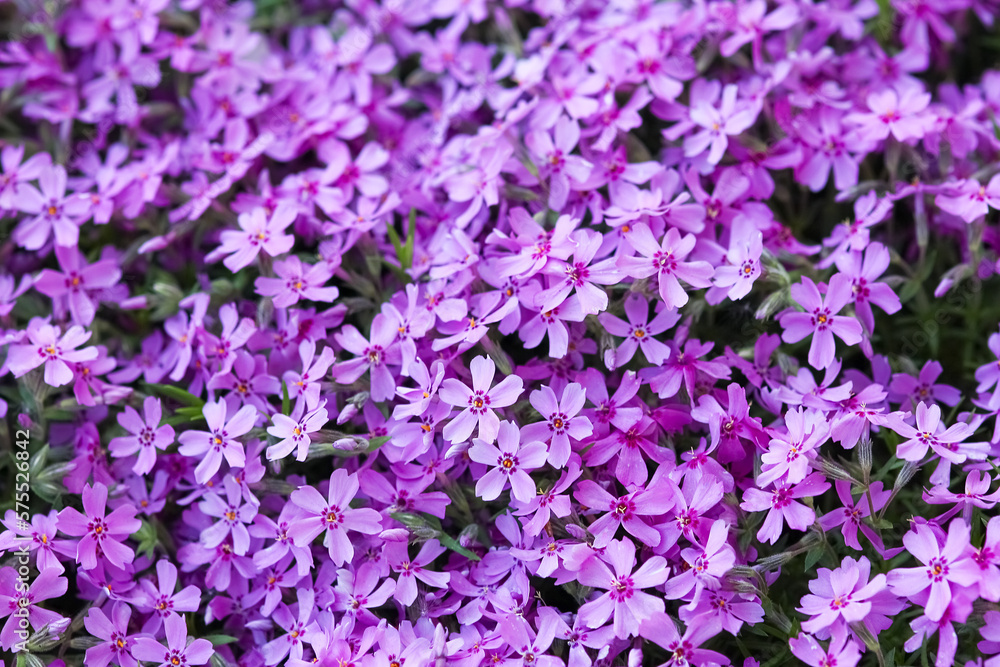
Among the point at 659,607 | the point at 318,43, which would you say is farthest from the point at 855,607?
the point at 318,43

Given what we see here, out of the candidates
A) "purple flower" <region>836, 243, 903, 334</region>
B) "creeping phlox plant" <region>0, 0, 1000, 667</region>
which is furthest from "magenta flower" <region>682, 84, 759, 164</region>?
"purple flower" <region>836, 243, 903, 334</region>

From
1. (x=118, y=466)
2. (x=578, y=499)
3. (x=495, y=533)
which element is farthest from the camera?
(x=118, y=466)

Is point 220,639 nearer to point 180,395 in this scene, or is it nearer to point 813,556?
point 180,395

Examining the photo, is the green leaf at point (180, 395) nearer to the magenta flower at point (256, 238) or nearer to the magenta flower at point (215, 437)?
the magenta flower at point (215, 437)

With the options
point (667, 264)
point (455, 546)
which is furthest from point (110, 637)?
point (667, 264)

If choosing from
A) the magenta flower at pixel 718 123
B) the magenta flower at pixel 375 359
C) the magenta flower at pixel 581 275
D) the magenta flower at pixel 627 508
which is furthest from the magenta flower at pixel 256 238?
the magenta flower at pixel 718 123

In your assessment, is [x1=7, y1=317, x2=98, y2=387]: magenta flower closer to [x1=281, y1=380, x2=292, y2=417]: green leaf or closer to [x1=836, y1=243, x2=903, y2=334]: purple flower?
[x1=281, y1=380, x2=292, y2=417]: green leaf

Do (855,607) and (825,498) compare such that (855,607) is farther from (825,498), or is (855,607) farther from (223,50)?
(223,50)
